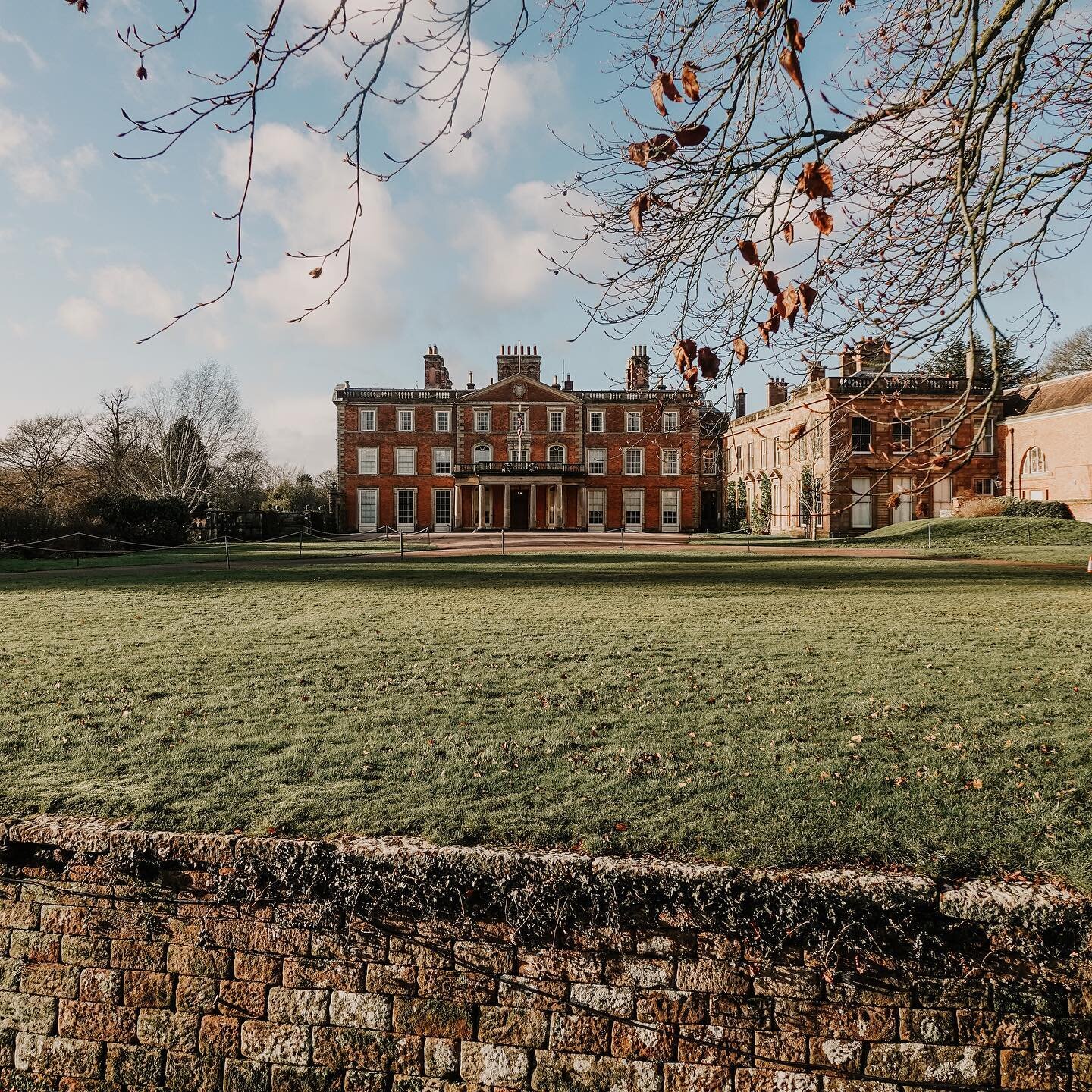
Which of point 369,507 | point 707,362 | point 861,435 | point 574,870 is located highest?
point 861,435

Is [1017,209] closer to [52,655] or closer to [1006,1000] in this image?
[1006,1000]

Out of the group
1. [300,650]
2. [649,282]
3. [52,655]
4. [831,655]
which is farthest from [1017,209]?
[52,655]

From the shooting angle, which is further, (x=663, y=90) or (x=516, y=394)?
(x=516, y=394)

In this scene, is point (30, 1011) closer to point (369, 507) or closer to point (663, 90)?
point (663, 90)

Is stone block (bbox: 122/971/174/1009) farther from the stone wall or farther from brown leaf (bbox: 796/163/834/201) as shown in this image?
brown leaf (bbox: 796/163/834/201)

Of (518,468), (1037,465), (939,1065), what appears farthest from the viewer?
(518,468)

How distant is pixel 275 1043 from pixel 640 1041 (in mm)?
1795

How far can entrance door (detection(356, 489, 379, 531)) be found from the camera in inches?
1821

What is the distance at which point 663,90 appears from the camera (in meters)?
2.88

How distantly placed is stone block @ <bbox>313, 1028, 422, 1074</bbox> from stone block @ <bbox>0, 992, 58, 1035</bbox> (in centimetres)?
148

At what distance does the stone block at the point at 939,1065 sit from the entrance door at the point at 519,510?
4311 centimetres

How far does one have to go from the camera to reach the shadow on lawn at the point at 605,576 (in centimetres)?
1355

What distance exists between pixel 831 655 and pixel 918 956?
180 inches

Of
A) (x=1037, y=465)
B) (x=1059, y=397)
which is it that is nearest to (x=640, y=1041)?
(x=1037, y=465)
